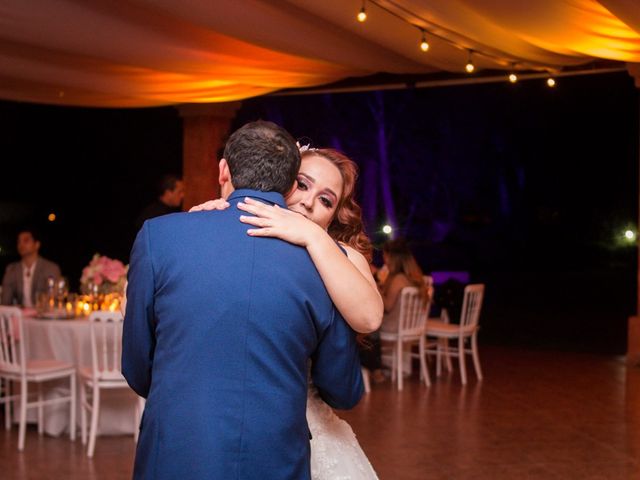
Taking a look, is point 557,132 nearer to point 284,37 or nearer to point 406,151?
point 406,151

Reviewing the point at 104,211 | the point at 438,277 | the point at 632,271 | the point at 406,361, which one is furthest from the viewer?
the point at 632,271

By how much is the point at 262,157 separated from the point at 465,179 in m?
15.6

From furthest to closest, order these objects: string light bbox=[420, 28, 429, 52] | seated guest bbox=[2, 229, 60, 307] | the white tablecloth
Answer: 1. seated guest bbox=[2, 229, 60, 307]
2. string light bbox=[420, 28, 429, 52]
3. the white tablecloth

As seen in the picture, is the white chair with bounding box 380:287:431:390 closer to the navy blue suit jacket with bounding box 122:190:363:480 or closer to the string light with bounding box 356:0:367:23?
the string light with bounding box 356:0:367:23

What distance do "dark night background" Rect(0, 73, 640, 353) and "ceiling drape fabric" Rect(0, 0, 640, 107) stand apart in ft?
16.7

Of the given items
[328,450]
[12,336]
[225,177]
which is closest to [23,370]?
[12,336]

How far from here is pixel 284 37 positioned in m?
6.36

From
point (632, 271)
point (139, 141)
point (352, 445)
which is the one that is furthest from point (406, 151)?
point (352, 445)

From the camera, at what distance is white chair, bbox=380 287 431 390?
312 inches

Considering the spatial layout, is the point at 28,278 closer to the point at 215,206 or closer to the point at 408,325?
the point at 408,325

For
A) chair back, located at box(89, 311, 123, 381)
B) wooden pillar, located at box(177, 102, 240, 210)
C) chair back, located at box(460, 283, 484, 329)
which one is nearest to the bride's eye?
chair back, located at box(89, 311, 123, 381)

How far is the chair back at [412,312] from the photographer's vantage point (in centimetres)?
790

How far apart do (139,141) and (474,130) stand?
252 inches

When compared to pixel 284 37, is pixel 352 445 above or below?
below
